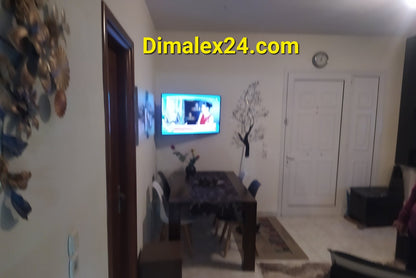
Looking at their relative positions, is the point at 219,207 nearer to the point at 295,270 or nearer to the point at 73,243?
the point at 295,270

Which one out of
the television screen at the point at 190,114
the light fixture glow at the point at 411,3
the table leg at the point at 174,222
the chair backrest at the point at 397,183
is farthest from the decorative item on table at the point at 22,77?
the chair backrest at the point at 397,183

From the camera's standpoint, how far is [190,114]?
11.6 feet

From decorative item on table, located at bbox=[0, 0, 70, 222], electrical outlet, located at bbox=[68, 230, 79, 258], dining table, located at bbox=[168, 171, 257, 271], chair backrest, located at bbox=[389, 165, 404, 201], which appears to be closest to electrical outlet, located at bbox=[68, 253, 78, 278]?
electrical outlet, located at bbox=[68, 230, 79, 258]

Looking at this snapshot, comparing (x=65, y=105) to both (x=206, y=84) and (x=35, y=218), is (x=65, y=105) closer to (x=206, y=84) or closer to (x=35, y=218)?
(x=35, y=218)

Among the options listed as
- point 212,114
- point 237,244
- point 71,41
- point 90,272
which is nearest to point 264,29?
point 212,114

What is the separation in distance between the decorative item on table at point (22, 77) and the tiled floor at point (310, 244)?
2.32 m

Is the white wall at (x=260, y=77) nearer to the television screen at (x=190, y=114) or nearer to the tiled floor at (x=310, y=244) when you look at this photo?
the television screen at (x=190, y=114)

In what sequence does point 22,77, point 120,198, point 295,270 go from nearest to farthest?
point 22,77 → point 120,198 → point 295,270

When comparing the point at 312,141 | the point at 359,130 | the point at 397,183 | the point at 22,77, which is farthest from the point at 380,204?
the point at 22,77

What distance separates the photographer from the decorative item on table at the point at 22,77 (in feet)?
1.79

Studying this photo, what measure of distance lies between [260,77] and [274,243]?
2295 millimetres

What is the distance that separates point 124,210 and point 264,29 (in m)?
2.96

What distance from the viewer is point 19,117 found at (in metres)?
0.59

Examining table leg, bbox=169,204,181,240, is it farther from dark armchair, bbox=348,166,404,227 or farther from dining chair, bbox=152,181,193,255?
dark armchair, bbox=348,166,404,227
